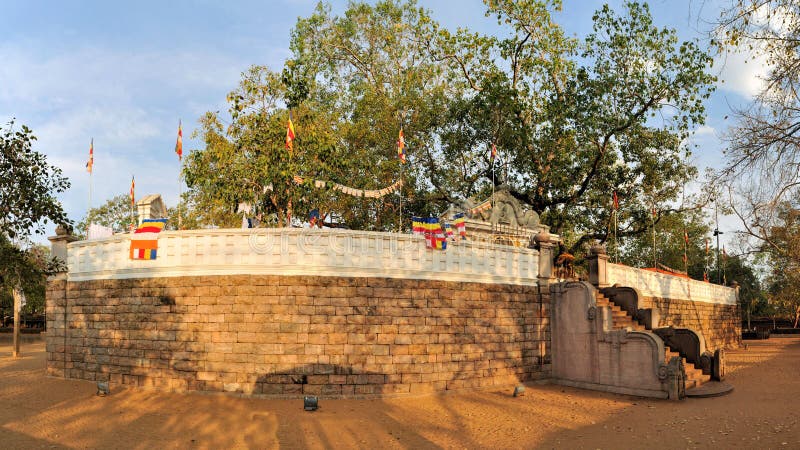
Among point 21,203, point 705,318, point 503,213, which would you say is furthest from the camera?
point 705,318

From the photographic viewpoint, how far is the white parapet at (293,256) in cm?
1616

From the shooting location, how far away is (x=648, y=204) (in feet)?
107

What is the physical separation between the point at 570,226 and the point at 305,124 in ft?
57.4

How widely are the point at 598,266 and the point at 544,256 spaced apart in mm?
2402

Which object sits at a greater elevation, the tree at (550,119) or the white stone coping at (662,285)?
the tree at (550,119)

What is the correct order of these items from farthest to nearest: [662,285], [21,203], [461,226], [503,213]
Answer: [662,285], [503,213], [461,226], [21,203]

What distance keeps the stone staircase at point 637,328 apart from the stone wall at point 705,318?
87 centimetres

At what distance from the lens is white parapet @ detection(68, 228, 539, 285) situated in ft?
53.0

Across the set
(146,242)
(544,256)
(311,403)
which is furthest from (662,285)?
(146,242)

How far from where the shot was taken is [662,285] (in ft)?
84.3

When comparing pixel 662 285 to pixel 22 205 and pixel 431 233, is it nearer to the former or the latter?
pixel 431 233

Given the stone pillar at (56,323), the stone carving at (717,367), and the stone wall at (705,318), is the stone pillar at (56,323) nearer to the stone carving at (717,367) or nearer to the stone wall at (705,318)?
the stone wall at (705,318)

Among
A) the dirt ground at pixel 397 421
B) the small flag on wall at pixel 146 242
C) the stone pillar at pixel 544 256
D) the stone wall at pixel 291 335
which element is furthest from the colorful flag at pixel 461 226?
the small flag on wall at pixel 146 242

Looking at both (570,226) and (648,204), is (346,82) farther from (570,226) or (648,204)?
(648,204)
